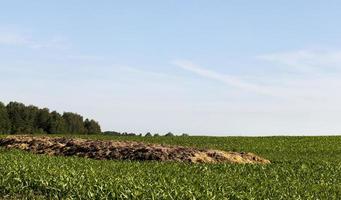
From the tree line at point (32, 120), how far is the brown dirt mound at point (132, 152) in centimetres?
6578

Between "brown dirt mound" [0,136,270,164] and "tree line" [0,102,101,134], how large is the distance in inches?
2590

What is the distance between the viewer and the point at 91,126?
117938mm

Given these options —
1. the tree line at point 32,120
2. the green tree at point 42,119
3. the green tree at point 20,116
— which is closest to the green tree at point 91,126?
the tree line at point 32,120

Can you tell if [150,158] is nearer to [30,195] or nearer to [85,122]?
[30,195]

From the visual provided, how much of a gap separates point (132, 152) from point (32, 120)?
2981 inches

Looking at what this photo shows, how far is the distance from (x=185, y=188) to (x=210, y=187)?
1154 millimetres

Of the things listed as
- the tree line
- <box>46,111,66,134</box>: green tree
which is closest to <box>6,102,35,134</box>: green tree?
the tree line

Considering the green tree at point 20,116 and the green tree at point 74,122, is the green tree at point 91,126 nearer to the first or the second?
the green tree at point 74,122

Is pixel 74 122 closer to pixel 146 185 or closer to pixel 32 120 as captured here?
pixel 32 120

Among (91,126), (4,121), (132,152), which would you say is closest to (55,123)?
(4,121)

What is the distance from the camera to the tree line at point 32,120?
105m

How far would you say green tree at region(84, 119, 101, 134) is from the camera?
11550 cm

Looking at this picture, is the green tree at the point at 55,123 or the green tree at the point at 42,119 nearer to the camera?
the green tree at the point at 55,123

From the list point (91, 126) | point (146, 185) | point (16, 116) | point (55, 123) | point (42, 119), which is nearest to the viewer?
point (146, 185)
